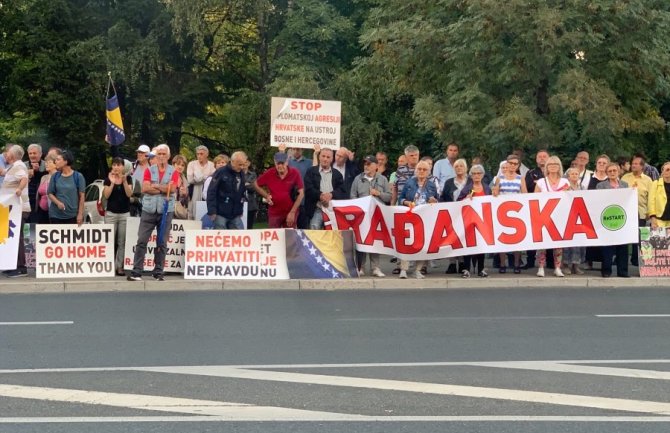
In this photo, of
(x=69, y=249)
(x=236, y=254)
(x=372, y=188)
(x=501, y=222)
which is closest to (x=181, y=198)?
(x=236, y=254)

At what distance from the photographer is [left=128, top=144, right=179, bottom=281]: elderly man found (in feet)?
50.4

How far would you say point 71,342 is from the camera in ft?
34.3

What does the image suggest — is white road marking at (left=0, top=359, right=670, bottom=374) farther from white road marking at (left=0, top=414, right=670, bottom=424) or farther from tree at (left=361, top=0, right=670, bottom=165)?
tree at (left=361, top=0, right=670, bottom=165)

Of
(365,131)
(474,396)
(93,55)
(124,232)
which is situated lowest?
(474,396)

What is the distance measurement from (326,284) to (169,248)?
2586 mm

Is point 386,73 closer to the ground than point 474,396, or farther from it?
farther from it

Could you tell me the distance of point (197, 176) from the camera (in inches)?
700

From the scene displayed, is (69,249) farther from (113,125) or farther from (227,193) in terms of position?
(113,125)

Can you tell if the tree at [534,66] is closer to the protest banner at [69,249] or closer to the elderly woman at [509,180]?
the elderly woman at [509,180]

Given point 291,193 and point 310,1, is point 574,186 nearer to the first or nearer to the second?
point 291,193

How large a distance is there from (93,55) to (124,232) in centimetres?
1899

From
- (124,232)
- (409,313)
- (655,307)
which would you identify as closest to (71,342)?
(409,313)

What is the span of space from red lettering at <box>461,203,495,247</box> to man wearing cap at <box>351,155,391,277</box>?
4.14 ft

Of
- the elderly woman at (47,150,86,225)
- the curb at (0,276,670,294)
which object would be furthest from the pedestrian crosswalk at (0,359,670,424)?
the elderly woman at (47,150,86,225)
